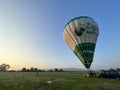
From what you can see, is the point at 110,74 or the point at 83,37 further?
the point at 110,74

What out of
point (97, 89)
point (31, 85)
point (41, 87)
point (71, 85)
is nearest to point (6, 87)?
point (31, 85)

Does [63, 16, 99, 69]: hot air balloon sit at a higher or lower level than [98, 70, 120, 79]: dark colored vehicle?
higher

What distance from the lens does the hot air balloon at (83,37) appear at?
163 feet

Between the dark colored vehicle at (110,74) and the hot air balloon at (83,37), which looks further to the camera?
the dark colored vehicle at (110,74)

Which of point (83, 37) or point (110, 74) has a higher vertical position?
point (83, 37)

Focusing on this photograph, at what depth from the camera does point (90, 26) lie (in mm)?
51062

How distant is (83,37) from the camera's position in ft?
166

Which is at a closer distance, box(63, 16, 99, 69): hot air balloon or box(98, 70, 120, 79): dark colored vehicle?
box(63, 16, 99, 69): hot air balloon

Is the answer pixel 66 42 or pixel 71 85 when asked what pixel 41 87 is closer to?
pixel 71 85

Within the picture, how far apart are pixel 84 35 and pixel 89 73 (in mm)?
9520

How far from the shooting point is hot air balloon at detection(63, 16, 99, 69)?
163ft

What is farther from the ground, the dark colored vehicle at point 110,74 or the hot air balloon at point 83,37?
the hot air balloon at point 83,37

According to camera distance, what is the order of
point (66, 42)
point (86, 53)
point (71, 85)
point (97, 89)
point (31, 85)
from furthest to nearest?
point (66, 42)
point (86, 53)
point (31, 85)
point (71, 85)
point (97, 89)

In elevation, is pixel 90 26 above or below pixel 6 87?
above
